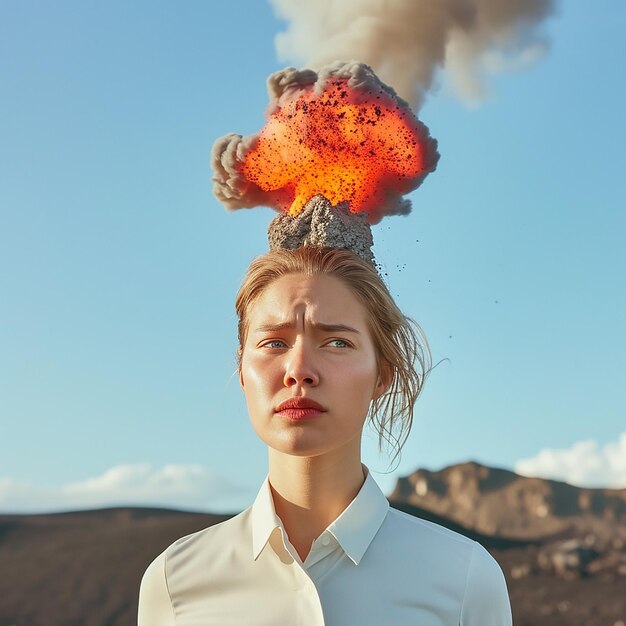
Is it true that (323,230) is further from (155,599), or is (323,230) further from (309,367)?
(155,599)

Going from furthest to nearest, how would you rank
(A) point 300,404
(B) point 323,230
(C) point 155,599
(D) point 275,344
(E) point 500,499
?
(E) point 500,499 → (B) point 323,230 → (C) point 155,599 → (D) point 275,344 → (A) point 300,404

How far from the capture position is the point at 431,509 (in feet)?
36.8

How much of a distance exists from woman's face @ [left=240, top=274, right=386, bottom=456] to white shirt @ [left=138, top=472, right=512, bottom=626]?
0.21 metres

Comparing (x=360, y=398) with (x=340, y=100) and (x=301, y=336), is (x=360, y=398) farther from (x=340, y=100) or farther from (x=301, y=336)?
(x=340, y=100)

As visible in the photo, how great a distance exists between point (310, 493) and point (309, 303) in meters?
0.44

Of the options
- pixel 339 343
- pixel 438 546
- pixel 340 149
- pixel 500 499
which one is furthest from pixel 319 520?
pixel 500 499

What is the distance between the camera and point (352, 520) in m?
1.84

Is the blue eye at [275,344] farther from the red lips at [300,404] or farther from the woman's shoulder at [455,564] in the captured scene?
the woman's shoulder at [455,564]

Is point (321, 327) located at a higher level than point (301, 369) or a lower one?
higher

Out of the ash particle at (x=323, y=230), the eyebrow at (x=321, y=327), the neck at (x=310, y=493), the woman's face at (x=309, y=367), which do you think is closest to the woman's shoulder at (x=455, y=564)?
the neck at (x=310, y=493)

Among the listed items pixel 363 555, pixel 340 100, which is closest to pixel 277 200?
pixel 340 100

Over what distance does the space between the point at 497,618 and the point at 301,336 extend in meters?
0.79

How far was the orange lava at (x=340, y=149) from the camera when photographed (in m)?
2.18

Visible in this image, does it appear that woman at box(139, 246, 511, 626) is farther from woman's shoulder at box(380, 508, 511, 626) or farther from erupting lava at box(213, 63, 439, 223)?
erupting lava at box(213, 63, 439, 223)
